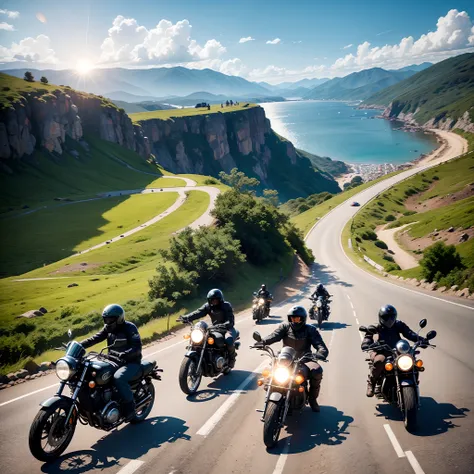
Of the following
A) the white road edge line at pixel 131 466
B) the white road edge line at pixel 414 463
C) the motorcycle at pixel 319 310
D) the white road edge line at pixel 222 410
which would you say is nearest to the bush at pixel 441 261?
the motorcycle at pixel 319 310

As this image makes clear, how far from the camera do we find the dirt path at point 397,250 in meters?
67.4

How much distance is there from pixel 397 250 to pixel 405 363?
76.2 metres

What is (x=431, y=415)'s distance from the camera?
8.72 metres

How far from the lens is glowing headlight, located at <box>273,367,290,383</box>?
792 centimetres

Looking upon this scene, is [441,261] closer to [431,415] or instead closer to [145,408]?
[431,415]

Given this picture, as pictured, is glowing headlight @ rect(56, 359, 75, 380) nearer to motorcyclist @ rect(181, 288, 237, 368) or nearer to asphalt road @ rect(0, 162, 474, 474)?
asphalt road @ rect(0, 162, 474, 474)

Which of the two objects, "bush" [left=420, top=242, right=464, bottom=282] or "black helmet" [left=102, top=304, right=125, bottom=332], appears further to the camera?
"bush" [left=420, top=242, right=464, bottom=282]

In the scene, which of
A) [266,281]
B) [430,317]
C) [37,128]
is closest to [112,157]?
[37,128]

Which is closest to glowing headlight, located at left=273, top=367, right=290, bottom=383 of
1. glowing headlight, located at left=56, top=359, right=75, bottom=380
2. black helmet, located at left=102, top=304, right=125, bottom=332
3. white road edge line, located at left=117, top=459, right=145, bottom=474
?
white road edge line, located at left=117, top=459, right=145, bottom=474

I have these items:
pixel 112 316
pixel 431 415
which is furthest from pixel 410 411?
pixel 112 316

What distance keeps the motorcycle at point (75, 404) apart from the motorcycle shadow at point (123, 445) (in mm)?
264

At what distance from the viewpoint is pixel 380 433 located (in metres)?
8.09

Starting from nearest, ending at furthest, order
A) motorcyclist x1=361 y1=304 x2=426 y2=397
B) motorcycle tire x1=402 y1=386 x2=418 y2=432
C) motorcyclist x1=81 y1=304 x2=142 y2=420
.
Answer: motorcycle tire x1=402 y1=386 x2=418 y2=432, motorcyclist x1=81 y1=304 x2=142 y2=420, motorcyclist x1=361 y1=304 x2=426 y2=397

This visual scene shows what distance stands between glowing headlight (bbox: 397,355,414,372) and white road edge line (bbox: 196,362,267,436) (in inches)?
151
